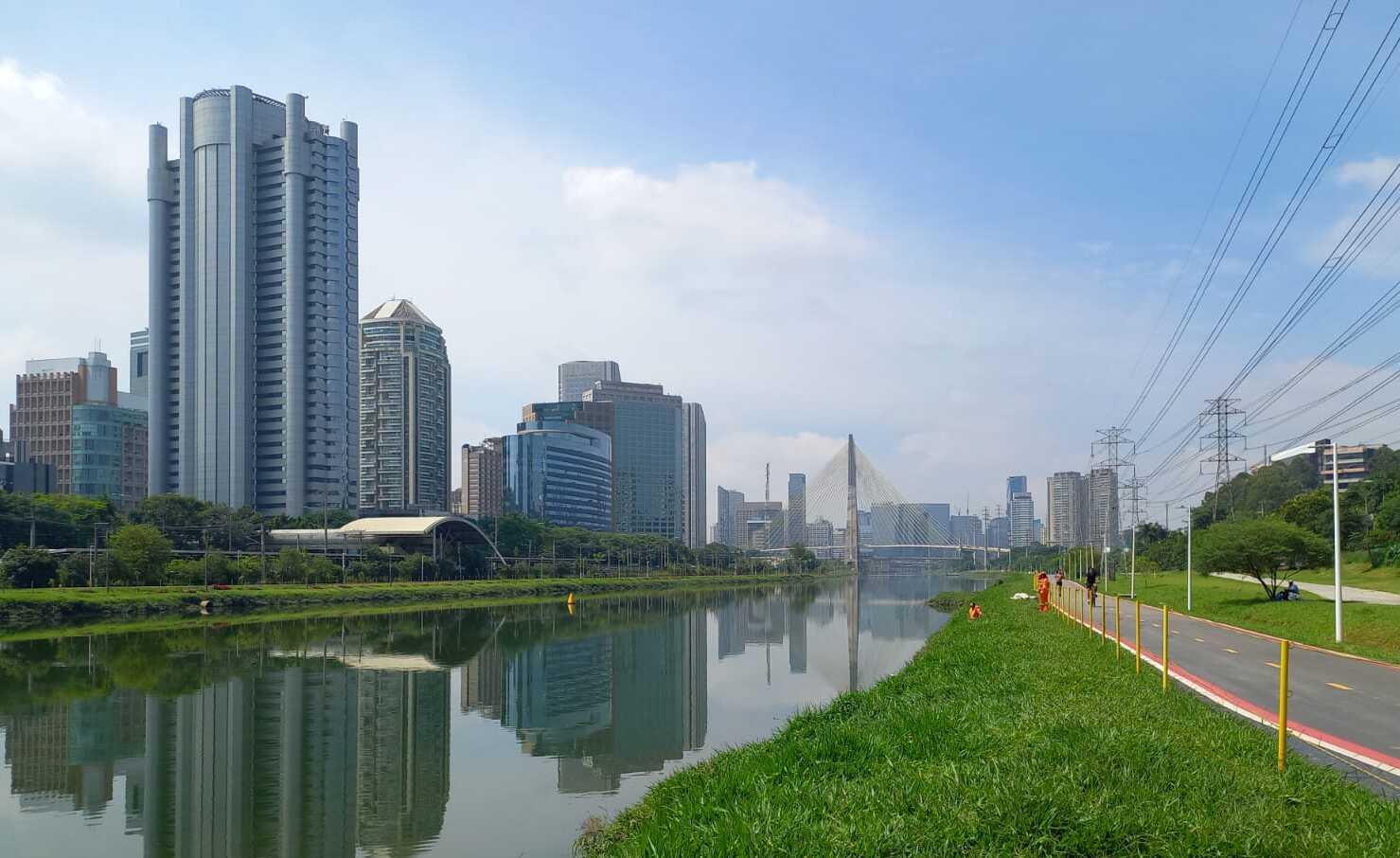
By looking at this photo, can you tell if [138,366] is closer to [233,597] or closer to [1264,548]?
[233,597]

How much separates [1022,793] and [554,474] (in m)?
171

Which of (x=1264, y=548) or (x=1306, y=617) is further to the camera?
(x=1264, y=548)

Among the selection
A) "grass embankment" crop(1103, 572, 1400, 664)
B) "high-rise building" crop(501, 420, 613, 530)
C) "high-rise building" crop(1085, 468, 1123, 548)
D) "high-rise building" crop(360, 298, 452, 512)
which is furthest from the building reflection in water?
"high-rise building" crop(501, 420, 613, 530)

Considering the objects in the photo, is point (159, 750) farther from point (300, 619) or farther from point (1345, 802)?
point (300, 619)

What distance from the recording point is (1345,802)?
766 cm

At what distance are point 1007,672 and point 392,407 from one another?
5499 inches

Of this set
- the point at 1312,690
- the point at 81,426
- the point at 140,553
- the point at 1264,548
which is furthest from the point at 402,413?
the point at 1312,690

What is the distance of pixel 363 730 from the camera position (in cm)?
2056

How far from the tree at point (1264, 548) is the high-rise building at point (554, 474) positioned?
137 m

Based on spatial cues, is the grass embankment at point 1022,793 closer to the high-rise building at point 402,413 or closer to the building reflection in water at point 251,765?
the building reflection in water at point 251,765

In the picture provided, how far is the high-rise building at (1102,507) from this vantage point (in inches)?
3755

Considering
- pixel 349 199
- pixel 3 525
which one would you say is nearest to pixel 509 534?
pixel 349 199

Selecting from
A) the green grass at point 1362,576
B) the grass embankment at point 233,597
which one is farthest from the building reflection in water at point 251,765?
the green grass at point 1362,576

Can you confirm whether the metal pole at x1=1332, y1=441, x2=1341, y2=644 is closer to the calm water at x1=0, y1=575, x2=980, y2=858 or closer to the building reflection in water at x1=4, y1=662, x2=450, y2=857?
the calm water at x1=0, y1=575, x2=980, y2=858
